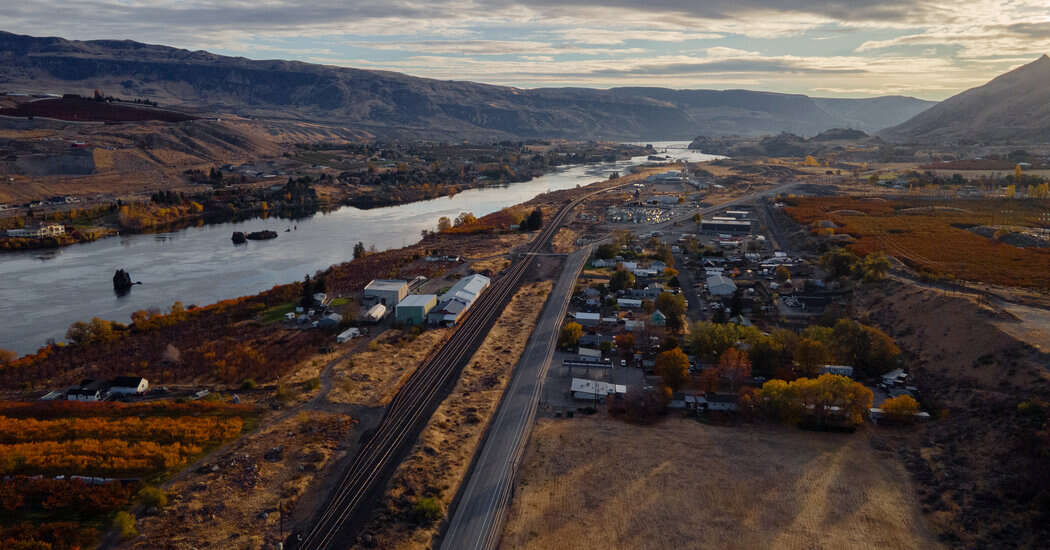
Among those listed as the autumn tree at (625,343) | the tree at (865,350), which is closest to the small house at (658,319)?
the autumn tree at (625,343)

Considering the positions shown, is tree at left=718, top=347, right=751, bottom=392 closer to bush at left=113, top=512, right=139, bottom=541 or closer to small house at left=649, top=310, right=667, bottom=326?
small house at left=649, top=310, right=667, bottom=326

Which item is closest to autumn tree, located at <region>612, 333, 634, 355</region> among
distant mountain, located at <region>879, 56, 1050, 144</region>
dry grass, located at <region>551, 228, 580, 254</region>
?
dry grass, located at <region>551, 228, 580, 254</region>

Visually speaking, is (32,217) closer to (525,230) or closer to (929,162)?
(525,230)

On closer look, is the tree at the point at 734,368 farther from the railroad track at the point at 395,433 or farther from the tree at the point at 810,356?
the railroad track at the point at 395,433

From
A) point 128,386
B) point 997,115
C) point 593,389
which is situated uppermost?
point 997,115

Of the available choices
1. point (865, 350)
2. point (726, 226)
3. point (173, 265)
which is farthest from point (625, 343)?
point (173, 265)

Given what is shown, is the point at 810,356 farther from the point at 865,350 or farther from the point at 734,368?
the point at 734,368
